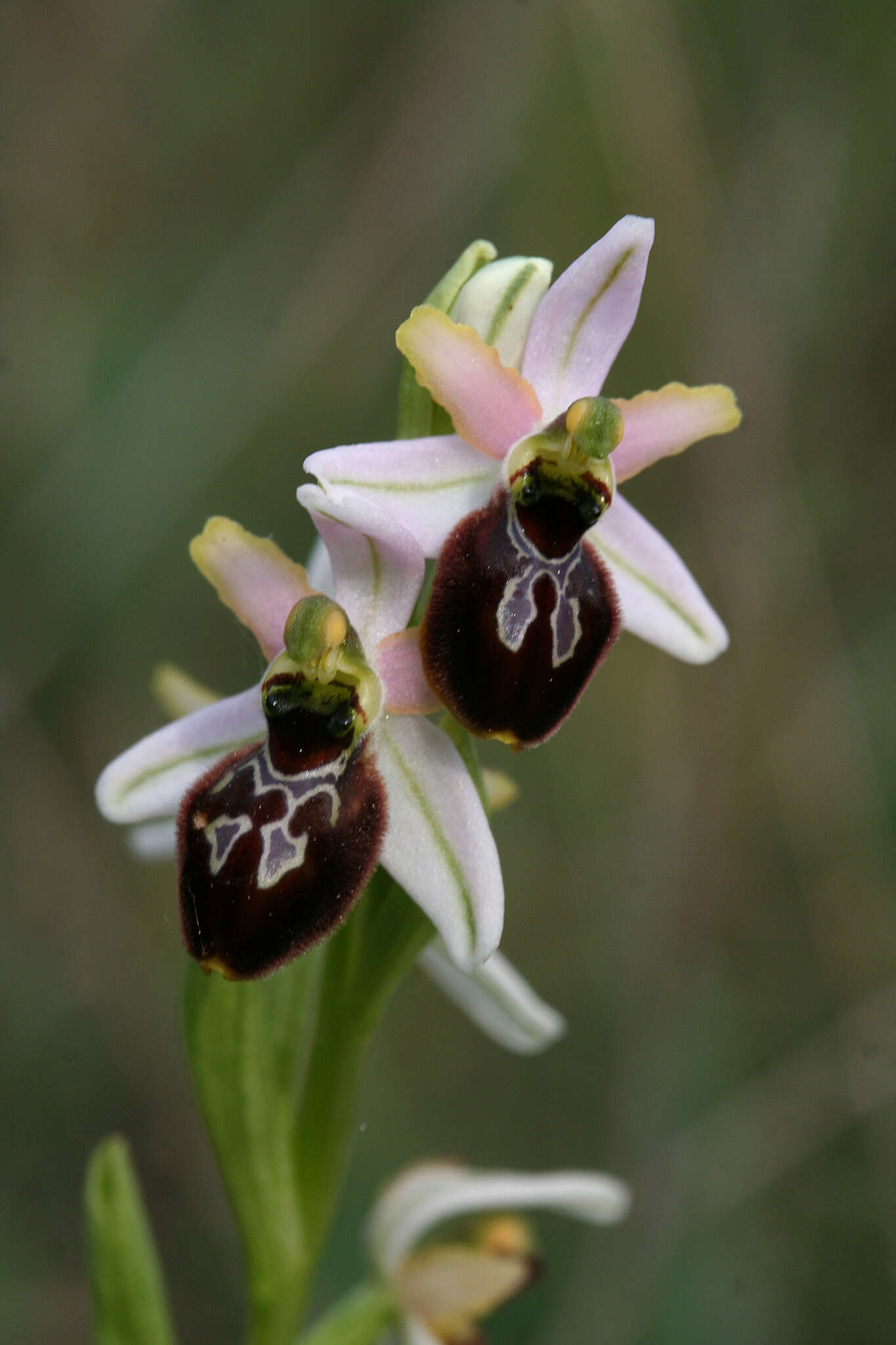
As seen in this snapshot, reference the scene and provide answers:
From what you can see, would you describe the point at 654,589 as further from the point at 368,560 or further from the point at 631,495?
the point at 631,495

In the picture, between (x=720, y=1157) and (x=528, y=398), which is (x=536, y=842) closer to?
(x=720, y=1157)

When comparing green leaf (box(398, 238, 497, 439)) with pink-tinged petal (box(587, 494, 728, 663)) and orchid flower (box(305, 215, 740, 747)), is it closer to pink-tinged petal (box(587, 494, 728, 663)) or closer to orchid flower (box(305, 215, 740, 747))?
orchid flower (box(305, 215, 740, 747))

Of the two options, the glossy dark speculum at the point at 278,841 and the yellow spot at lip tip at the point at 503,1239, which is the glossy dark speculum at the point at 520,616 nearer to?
the glossy dark speculum at the point at 278,841

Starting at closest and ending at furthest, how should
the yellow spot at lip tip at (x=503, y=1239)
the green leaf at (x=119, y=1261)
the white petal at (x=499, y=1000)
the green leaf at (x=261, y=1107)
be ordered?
the green leaf at (x=261, y=1107) < the green leaf at (x=119, y=1261) < the white petal at (x=499, y=1000) < the yellow spot at lip tip at (x=503, y=1239)

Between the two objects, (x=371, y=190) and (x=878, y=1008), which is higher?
(x=371, y=190)

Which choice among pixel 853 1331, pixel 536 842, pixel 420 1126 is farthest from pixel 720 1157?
pixel 536 842

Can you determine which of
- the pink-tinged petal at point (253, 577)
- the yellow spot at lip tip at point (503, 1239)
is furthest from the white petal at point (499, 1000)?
the pink-tinged petal at point (253, 577)

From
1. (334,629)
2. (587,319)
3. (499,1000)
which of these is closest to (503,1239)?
(499,1000)
